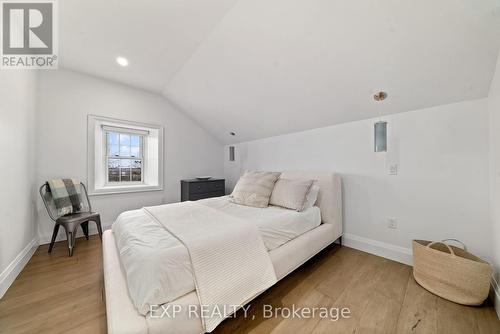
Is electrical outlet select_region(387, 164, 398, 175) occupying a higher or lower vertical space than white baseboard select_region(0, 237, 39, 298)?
higher

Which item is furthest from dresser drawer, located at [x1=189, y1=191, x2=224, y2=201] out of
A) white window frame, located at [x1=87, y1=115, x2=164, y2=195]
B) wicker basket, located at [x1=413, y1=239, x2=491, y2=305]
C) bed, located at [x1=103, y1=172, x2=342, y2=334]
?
wicker basket, located at [x1=413, y1=239, x2=491, y2=305]

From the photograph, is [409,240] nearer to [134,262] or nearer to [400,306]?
[400,306]

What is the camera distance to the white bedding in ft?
3.24

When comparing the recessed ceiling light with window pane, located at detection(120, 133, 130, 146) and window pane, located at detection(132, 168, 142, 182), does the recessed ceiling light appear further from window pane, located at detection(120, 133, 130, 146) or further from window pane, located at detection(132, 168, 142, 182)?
window pane, located at detection(132, 168, 142, 182)

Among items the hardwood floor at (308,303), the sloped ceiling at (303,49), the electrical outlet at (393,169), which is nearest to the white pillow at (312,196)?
the hardwood floor at (308,303)

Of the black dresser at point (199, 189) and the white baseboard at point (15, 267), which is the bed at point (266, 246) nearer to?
the white baseboard at point (15, 267)

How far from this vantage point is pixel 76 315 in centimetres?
133

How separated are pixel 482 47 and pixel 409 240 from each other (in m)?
1.82

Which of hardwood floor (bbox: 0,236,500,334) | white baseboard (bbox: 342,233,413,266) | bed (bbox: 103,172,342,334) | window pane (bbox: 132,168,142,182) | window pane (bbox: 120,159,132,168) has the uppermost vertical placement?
window pane (bbox: 120,159,132,168)

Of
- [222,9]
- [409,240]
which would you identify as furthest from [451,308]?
[222,9]

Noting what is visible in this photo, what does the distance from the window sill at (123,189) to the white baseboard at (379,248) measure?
10.7 feet

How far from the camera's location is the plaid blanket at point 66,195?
2308 millimetres

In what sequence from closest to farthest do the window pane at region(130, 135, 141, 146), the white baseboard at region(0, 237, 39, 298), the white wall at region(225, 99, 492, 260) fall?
the white baseboard at region(0, 237, 39, 298) < the white wall at region(225, 99, 492, 260) < the window pane at region(130, 135, 141, 146)

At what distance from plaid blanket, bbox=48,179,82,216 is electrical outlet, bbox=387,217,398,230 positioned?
4.00m
